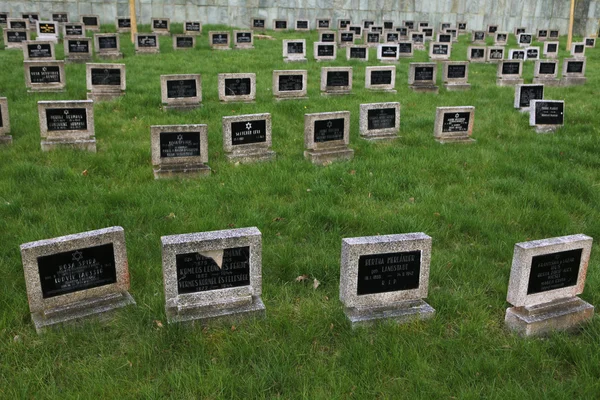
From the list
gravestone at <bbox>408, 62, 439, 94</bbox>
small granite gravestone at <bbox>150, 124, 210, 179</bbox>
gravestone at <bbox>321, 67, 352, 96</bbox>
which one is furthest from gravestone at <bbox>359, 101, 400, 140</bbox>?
gravestone at <bbox>408, 62, 439, 94</bbox>

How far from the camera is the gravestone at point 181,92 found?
33.0 feet

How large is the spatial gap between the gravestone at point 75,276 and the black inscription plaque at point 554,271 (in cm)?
278

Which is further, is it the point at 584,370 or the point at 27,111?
the point at 27,111

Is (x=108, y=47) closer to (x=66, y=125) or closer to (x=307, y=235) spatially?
(x=66, y=125)

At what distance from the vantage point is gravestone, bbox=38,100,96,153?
7.77m

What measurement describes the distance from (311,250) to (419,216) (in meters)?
1.34

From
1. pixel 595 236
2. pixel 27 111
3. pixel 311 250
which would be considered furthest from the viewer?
pixel 27 111

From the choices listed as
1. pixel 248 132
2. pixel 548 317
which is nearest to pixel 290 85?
pixel 248 132

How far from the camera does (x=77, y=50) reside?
15031 mm

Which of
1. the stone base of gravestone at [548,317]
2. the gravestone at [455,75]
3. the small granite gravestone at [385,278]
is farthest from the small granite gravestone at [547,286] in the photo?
the gravestone at [455,75]

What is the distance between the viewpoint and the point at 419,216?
19.1ft

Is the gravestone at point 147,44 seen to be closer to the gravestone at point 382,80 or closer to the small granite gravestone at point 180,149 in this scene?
the gravestone at point 382,80

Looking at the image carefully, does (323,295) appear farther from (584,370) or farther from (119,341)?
(584,370)

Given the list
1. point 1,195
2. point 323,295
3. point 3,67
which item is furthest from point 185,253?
point 3,67
